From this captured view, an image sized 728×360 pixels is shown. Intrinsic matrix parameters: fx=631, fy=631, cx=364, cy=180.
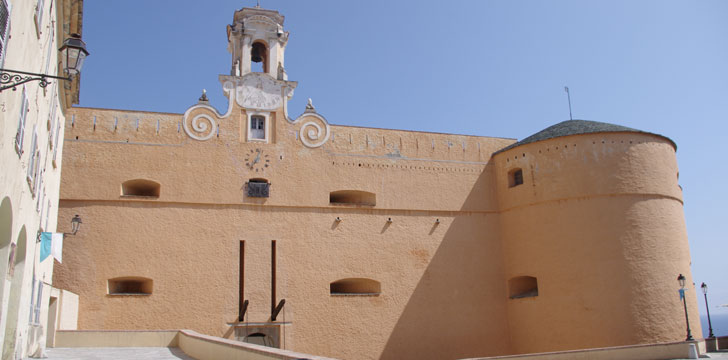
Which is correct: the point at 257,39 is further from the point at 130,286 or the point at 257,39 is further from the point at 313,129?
the point at 130,286

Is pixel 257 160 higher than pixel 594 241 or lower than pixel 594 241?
higher

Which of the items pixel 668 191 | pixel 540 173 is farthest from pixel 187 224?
pixel 668 191

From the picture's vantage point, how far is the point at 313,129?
16.0 m

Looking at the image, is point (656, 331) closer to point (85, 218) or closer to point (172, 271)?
point (172, 271)

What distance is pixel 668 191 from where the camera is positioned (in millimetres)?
15703

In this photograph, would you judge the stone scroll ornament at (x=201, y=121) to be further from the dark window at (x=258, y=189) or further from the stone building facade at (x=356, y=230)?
the dark window at (x=258, y=189)

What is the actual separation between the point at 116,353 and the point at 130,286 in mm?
4334

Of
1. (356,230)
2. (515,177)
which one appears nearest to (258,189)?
(356,230)

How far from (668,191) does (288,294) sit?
9.69 m

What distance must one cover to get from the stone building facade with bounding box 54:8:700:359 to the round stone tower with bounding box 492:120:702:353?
4cm

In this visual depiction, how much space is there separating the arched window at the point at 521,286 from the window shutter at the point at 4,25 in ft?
45.0

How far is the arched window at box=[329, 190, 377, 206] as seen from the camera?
16.2 metres

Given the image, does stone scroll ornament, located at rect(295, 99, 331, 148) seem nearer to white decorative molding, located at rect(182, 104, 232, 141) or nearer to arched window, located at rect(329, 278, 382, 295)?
white decorative molding, located at rect(182, 104, 232, 141)

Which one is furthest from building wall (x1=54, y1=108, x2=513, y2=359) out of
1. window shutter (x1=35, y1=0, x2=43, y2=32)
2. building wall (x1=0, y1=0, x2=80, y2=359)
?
window shutter (x1=35, y1=0, x2=43, y2=32)
